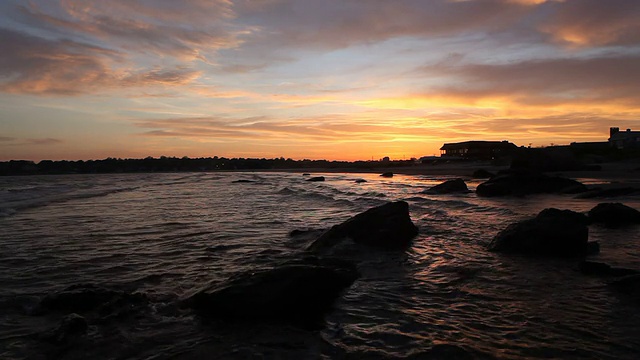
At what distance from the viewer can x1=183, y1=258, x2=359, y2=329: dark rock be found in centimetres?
544

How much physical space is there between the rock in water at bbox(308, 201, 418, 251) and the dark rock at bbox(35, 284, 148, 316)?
173 inches

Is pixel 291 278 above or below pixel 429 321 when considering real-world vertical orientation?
above

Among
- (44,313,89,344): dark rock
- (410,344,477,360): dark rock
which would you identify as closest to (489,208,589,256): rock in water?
(410,344,477,360): dark rock

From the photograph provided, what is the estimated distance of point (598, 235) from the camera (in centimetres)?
998

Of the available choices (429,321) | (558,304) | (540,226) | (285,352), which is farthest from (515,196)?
(285,352)

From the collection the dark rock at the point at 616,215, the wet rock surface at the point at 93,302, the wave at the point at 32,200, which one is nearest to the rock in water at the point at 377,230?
the wet rock surface at the point at 93,302

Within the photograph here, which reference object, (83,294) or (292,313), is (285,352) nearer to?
(292,313)

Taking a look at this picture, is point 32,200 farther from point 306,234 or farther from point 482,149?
point 482,149

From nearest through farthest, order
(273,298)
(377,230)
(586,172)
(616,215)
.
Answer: (273,298) < (377,230) < (616,215) < (586,172)

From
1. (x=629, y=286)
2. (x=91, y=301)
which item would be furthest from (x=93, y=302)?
(x=629, y=286)

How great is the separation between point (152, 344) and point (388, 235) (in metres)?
6.62

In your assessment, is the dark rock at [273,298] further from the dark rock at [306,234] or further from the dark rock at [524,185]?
the dark rock at [524,185]

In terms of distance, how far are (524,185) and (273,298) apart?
19692 mm

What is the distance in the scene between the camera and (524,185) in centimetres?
2130
